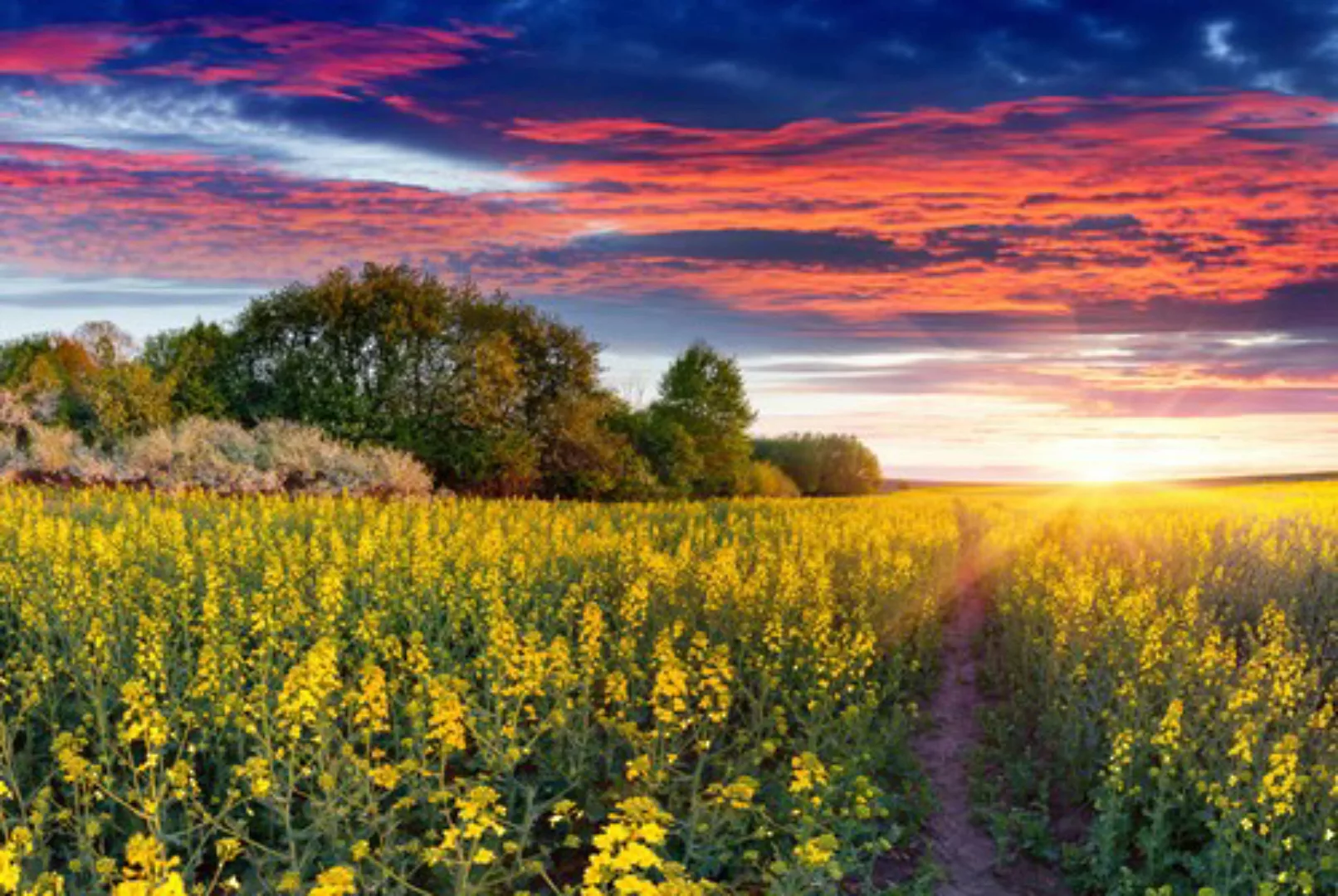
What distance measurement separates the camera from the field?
6.82 m

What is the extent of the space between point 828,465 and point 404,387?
96.7ft

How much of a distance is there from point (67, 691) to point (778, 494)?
165 ft

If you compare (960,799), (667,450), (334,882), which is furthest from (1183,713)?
(667,450)

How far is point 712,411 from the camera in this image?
55781 millimetres

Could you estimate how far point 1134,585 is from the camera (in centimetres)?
1723

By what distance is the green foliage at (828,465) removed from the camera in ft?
214

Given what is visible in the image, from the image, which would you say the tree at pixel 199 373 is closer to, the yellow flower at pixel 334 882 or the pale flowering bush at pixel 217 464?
the pale flowering bush at pixel 217 464

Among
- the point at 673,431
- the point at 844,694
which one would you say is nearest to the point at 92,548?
the point at 844,694

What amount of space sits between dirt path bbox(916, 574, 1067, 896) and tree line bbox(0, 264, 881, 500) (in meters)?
26.4

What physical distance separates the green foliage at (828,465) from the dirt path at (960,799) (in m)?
47.9

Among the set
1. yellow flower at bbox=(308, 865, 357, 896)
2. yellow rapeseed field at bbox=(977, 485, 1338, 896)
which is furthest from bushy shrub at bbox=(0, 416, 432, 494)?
yellow flower at bbox=(308, 865, 357, 896)

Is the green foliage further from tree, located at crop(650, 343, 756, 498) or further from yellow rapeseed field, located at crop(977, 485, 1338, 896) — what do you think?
yellow rapeseed field, located at crop(977, 485, 1338, 896)

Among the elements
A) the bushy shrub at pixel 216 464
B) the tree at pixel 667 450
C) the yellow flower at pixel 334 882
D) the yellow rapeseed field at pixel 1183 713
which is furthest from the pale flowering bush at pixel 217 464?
the yellow flower at pixel 334 882

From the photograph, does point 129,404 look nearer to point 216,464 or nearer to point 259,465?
point 259,465
